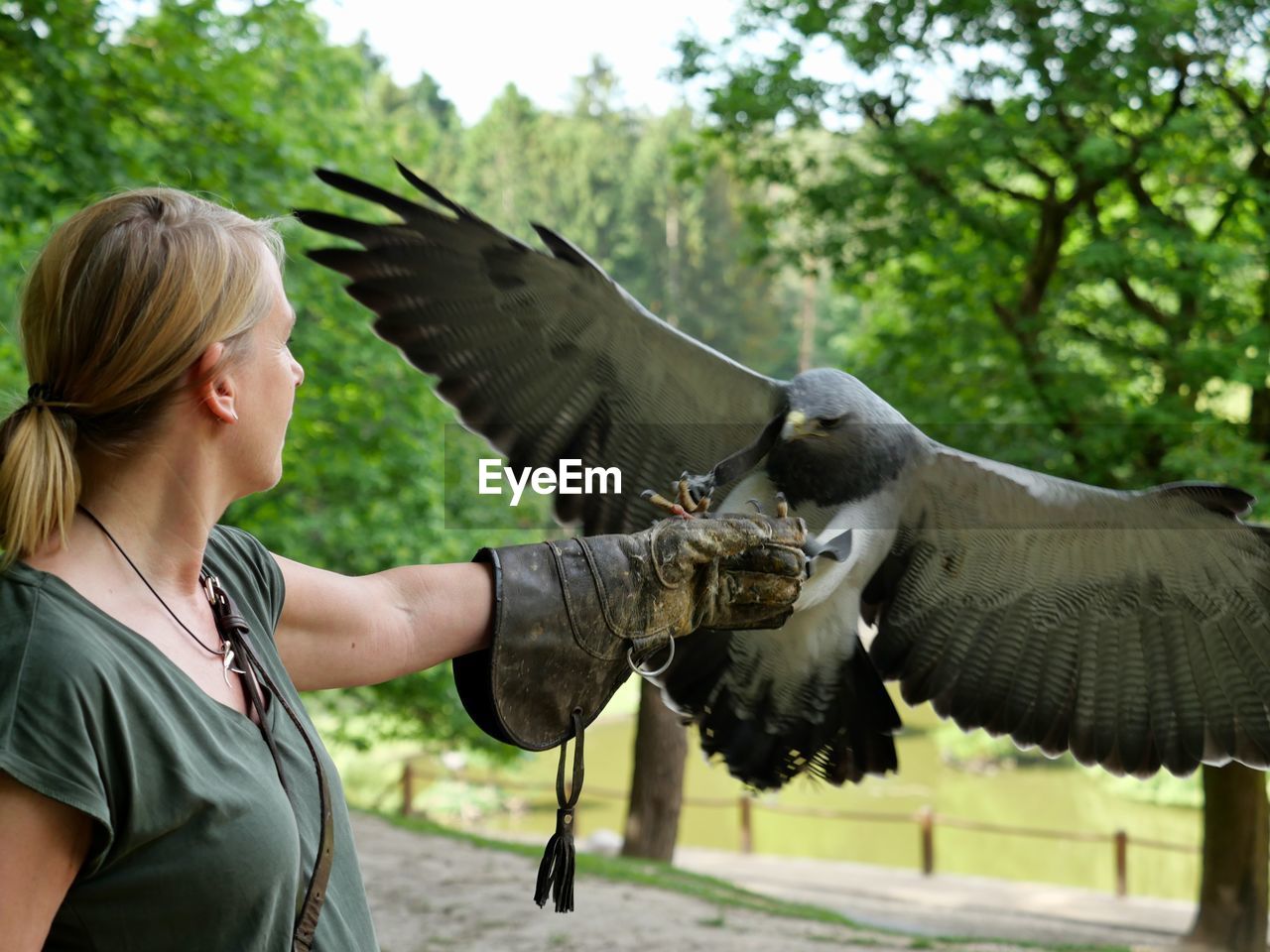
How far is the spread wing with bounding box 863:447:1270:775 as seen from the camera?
2.75 meters

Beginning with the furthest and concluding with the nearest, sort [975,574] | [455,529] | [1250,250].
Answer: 1. [455,529]
2. [1250,250]
3. [975,574]

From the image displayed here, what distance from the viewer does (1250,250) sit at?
722 centimetres

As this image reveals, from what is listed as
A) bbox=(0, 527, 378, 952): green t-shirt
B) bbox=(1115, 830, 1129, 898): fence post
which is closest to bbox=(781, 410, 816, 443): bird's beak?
bbox=(0, 527, 378, 952): green t-shirt

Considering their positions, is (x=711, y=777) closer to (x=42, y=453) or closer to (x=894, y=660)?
(x=894, y=660)

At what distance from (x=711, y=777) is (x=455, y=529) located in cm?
1246

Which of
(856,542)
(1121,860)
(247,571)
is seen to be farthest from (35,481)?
(1121,860)

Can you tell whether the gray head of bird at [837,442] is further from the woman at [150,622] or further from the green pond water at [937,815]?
the green pond water at [937,815]

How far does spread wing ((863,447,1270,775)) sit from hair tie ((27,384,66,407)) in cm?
193

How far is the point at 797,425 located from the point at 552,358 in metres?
0.79

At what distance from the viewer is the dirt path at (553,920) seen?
594 centimetres

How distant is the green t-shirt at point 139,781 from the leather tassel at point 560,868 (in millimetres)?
599

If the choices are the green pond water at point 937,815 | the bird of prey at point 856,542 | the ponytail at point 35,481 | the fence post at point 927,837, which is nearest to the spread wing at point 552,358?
the bird of prey at point 856,542

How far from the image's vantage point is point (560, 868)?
6.17ft

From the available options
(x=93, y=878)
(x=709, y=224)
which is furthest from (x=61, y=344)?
(x=709, y=224)
